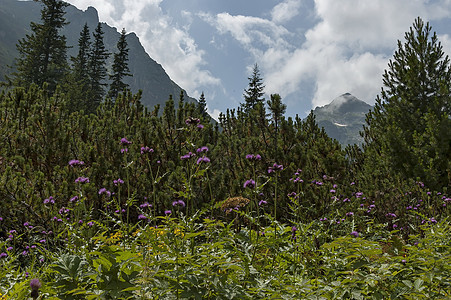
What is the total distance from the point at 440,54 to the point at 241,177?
9.09 m

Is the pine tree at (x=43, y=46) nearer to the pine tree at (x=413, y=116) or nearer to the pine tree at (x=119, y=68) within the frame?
the pine tree at (x=119, y=68)

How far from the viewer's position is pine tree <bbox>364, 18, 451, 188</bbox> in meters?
8.23

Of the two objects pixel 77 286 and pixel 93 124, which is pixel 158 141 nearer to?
pixel 93 124

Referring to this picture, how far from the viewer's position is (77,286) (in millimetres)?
1728

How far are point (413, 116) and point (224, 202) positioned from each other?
9081mm

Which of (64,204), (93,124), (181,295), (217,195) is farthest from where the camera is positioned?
(93,124)

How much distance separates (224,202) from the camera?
11.5 feet

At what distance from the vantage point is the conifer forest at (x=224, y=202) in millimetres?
1825

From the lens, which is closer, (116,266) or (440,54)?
(116,266)

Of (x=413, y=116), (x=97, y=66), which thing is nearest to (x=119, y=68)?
(x=97, y=66)

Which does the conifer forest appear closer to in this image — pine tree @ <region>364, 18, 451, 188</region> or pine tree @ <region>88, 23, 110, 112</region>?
pine tree @ <region>364, 18, 451, 188</region>

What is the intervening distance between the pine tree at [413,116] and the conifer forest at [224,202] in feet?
0.15

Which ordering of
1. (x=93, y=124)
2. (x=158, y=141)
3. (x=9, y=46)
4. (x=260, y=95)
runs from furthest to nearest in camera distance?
(x=9, y=46)
(x=260, y=95)
(x=93, y=124)
(x=158, y=141)

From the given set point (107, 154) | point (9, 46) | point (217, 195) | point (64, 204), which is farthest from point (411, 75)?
point (9, 46)
